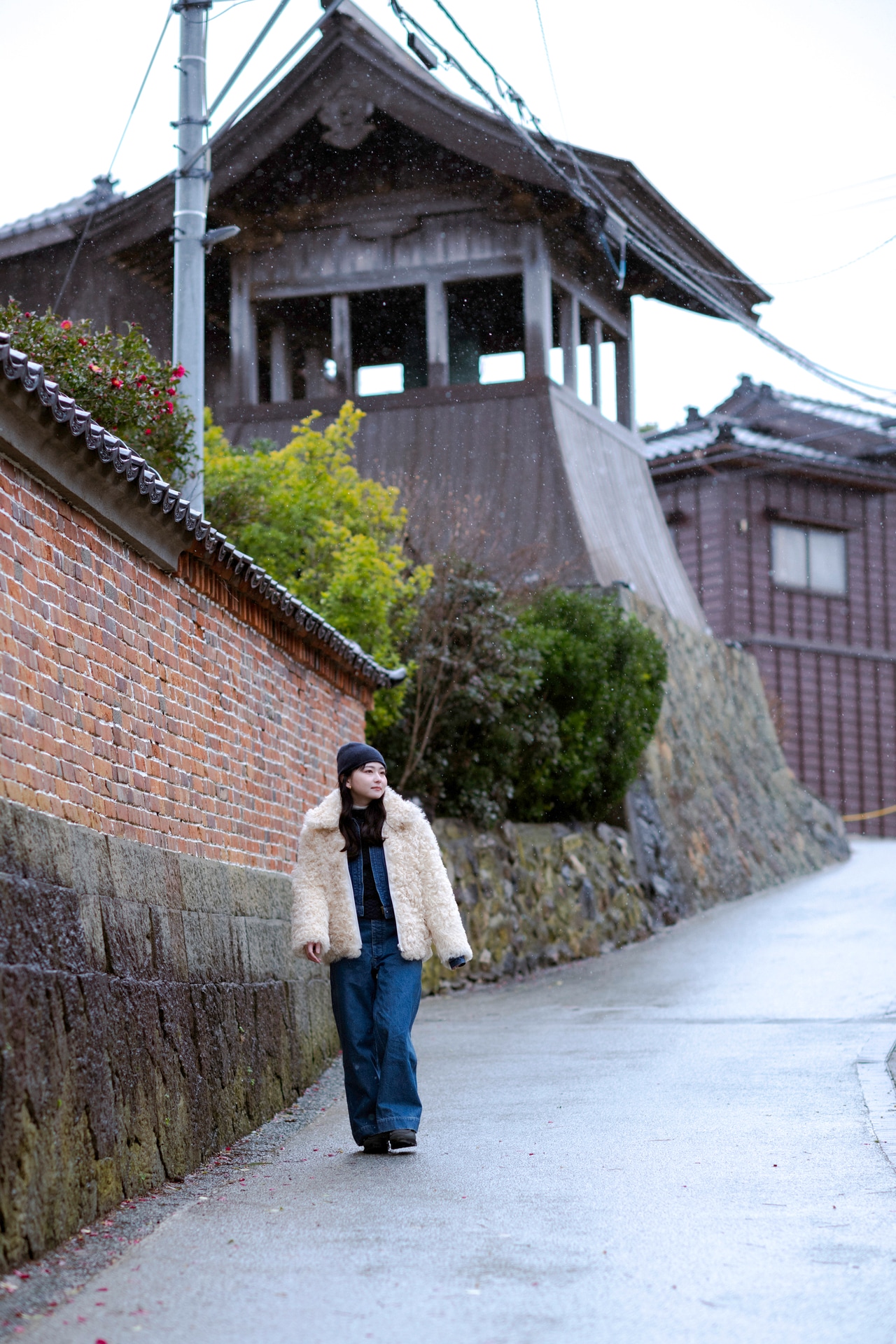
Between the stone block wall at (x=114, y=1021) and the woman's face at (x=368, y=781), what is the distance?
797 millimetres

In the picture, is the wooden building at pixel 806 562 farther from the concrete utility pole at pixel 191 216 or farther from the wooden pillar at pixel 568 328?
the concrete utility pole at pixel 191 216

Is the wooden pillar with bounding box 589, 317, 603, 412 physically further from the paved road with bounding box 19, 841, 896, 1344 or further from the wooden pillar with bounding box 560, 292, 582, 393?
the paved road with bounding box 19, 841, 896, 1344

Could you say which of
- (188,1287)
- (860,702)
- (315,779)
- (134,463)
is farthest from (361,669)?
(860,702)

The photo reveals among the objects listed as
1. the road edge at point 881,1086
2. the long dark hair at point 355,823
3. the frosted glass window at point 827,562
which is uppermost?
the frosted glass window at point 827,562

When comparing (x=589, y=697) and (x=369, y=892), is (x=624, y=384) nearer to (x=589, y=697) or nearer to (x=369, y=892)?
(x=589, y=697)

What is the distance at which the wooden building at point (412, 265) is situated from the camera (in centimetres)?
1995

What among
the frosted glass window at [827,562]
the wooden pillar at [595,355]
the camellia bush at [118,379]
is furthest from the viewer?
the frosted glass window at [827,562]

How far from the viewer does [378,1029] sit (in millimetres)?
6531

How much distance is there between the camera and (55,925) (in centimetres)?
489

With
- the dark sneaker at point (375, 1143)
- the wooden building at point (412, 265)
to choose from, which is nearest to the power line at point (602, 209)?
the wooden building at point (412, 265)

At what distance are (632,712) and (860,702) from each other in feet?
44.1

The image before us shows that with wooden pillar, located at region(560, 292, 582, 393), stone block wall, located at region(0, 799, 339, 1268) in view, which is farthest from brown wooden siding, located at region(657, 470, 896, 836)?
stone block wall, located at region(0, 799, 339, 1268)

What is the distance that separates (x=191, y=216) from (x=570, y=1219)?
318 inches

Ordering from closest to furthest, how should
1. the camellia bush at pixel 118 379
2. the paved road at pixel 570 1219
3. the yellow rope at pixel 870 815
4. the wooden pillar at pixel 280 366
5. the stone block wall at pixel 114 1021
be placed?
the paved road at pixel 570 1219
the stone block wall at pixel 114 1021
the camellia bush at pixel 118 379
the wooden pillar at pixel 280 366
the yellow rope at pixel 870 815
